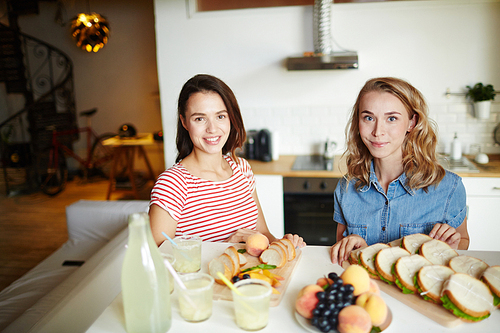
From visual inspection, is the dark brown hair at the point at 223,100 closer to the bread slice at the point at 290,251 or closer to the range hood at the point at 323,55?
the bread slice at the point at 290,251

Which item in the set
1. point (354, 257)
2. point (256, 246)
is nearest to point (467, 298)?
point (354, 257)

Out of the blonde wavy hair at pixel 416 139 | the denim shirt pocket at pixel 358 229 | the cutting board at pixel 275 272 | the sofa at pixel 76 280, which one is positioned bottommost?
the sofa at pixel 76 280

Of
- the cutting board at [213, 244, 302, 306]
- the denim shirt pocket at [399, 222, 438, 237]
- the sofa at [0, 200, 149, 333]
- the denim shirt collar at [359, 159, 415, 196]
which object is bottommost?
the sofa at [0, 200, 149, 333]

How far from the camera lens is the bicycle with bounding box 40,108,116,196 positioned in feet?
19.0

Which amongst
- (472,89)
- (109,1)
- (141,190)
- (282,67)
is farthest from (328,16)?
(109,1)

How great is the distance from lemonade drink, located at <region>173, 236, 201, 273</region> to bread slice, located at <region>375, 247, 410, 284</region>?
0.53 m

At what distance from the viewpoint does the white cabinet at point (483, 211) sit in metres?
2.75

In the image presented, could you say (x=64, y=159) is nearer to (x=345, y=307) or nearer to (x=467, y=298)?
(x=345, y=307)

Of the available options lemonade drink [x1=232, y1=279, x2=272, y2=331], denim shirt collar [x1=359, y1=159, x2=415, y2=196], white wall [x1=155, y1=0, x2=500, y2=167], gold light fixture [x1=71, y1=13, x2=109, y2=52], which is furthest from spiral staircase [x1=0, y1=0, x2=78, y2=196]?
lemonade drink [x1=232, y1=279, x2=272, y2=331]

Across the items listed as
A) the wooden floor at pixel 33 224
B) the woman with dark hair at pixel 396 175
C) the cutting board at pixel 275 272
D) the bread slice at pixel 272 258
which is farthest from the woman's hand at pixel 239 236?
the wooden floor at pixel 33 224

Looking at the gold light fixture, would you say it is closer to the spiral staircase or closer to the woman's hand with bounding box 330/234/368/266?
the spiral staircase

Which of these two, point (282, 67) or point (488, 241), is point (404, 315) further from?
point (282, 67)

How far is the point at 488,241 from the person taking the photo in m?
2.85

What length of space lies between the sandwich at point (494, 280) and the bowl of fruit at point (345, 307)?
260 mm
